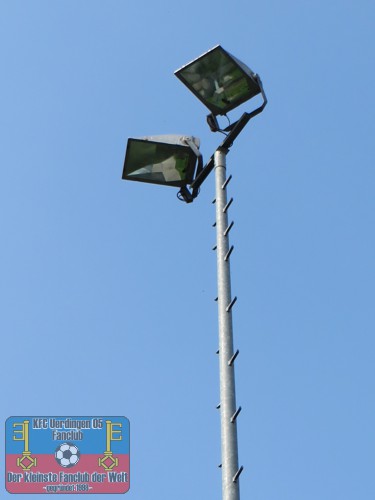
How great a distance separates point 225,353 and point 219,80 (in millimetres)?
2334

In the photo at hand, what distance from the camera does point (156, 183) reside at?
6812 millimetres

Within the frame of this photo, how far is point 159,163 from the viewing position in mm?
6719

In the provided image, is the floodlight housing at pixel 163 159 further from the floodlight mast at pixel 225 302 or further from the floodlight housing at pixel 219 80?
the floodlight housing at pixel 219 80

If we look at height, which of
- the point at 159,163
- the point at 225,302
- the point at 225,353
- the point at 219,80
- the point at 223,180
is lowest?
the point at 225,353

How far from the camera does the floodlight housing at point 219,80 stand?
6234mm

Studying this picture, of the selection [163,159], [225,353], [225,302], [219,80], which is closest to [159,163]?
[163,159]

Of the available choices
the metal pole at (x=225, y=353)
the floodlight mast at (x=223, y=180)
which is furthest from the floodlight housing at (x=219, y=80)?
the metal pole at (x=225, y=353)

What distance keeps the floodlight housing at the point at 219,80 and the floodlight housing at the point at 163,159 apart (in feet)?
1.29

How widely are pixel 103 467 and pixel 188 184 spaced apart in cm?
575

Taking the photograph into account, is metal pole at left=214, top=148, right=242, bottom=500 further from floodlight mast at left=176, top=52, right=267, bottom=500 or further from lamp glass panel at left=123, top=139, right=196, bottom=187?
lamp glass panel at left=123, top=139, right=196, bottom=187

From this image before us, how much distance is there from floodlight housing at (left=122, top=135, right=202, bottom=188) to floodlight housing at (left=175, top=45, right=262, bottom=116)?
393 mm

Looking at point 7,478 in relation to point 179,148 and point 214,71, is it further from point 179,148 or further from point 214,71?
point 214,71

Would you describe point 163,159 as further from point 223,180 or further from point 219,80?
point 219,80

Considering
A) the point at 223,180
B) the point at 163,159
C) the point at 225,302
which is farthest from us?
the point at 163,159
